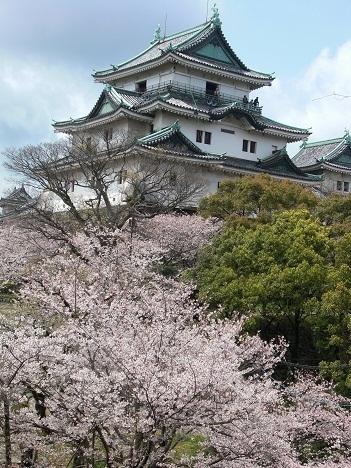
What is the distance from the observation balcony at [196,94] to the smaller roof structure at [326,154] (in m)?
5.11

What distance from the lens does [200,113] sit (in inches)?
1423

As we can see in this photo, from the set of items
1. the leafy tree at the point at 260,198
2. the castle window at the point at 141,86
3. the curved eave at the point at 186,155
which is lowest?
the leafy tree at the point at 260,198

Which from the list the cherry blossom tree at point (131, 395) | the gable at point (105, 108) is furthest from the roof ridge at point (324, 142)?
the cherry blossom tree at point (131, 395)

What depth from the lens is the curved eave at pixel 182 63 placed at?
122 feet

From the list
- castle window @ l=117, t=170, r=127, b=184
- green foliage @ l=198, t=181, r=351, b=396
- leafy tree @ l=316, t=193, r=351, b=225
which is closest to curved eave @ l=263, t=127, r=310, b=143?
castle window @ l=117, t=170, r=127, b=184

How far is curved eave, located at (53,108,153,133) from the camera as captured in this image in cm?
3559

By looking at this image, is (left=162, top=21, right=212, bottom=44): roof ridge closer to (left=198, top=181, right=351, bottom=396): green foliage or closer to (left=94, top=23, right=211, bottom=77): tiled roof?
(left=94, top=23, right=211, bottom=77): tiled roof

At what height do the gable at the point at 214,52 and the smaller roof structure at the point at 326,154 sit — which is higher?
the gable at the point at 214,52

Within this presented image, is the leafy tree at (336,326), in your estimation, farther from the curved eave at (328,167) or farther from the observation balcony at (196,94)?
the curved eave at (328,167)

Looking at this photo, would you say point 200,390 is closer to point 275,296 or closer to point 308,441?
point 308,441

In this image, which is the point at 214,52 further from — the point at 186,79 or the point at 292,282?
the point at 292,282

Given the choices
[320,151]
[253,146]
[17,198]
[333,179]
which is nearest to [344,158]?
[320,151]

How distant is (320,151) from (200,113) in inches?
422

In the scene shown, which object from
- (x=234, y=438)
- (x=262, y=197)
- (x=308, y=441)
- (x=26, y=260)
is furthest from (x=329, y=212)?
(x=234, y=438)
